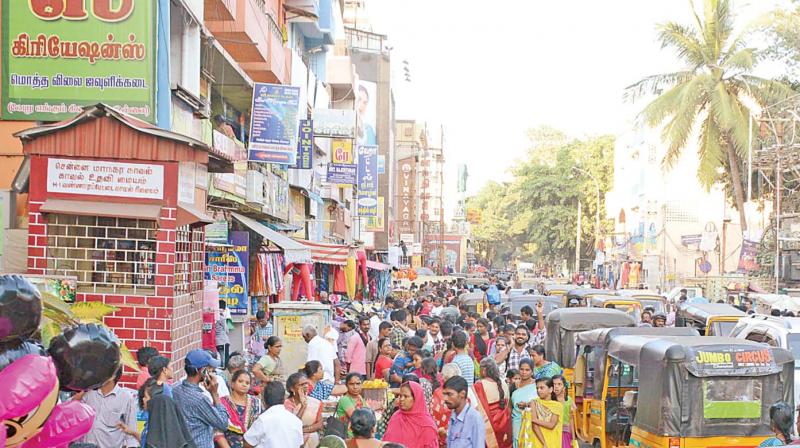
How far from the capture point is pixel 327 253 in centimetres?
2505

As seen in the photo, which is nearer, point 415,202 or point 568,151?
point 568,151

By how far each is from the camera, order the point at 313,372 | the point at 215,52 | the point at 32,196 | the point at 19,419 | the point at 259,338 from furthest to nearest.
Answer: the point at 215,52, the point at 259,338, the point at 32,196, the point at 313,372, the point at 19,419

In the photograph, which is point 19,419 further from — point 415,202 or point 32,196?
point 415,202

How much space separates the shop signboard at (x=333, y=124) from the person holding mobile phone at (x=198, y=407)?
927 inches

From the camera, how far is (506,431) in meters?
10.3

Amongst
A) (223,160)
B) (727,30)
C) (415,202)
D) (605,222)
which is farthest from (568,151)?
(223,160)

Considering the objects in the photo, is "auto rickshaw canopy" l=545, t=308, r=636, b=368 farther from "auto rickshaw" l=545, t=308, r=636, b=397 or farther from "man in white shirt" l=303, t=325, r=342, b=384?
"man in white shirt" l=303, t=325, r=342, b=384

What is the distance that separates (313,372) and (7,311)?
576 centimetres

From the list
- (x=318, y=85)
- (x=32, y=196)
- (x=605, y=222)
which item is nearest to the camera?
(x=32, y=196)

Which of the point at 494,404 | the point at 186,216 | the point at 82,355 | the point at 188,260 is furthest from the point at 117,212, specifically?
the point at 82,355

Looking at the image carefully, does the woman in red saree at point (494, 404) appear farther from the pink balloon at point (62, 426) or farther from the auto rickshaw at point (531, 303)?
the auto rickshaw at point (531, 303)

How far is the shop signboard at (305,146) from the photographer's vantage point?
98.6ft

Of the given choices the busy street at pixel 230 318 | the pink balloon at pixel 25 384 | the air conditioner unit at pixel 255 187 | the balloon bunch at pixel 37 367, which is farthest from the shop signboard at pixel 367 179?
the pink balloon at pixel 25 384

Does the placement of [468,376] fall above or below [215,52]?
below
